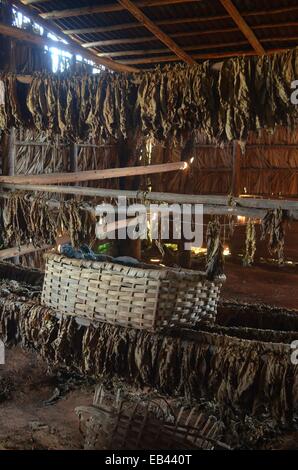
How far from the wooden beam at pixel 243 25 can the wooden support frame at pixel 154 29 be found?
0.96m

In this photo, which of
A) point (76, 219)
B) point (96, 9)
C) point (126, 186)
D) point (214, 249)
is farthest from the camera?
point (126, 186)

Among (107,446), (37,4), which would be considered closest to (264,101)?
(107,446)

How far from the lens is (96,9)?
5422 mm

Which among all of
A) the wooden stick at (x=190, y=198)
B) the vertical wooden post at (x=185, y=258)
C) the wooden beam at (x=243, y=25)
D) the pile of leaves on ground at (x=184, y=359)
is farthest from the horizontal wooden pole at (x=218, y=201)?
the vertical wooden post at (x=185, y=258)

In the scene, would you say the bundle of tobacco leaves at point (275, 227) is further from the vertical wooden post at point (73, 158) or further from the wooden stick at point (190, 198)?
the vertical wooden post at point (73, 158)

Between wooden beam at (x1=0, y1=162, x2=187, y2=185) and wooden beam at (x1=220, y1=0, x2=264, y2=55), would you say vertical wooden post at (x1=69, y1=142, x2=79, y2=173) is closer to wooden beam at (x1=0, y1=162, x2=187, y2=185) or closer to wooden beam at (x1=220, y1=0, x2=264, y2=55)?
wooden beam at (x1=0, y1=162, x2=187, y2=185)

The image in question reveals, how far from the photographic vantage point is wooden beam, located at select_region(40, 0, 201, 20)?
508 centimetres

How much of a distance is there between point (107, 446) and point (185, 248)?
6.98m

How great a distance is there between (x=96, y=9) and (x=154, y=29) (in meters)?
0.93

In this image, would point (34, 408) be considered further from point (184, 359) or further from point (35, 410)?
point (184, 359)

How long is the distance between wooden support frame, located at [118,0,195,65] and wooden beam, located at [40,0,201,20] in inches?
4.0

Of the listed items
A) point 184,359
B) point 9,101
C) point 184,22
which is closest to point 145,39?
point 184,22

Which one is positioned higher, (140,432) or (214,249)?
(214,249)

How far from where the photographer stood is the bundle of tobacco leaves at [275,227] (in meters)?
A: 3.02
